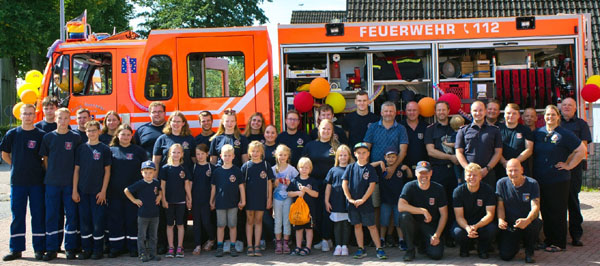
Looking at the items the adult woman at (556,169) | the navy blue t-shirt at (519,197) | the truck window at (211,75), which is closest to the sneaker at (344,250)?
the navy blue t-shirt at (519,197)

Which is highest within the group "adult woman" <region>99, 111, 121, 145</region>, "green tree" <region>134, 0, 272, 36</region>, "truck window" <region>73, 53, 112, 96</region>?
"green tree" <region>134, 0, 272, 36</region>

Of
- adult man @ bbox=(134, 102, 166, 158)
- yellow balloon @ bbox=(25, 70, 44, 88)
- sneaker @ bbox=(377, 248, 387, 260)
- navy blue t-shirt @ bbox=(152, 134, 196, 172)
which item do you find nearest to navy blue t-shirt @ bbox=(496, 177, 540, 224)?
sneaker @ bbox=(377, 248, 387, 260)

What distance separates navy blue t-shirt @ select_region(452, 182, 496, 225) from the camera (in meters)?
6.75

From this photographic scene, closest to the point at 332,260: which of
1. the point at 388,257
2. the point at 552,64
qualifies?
the point at 388,257

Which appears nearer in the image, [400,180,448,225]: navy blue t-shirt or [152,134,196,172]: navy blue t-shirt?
[400,180,448,225]: navy blue t-shirt

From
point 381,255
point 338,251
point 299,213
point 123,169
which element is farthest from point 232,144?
point 381,255

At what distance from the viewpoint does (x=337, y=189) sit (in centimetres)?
707

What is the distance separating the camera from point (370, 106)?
8.36m

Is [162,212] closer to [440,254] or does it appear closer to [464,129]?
[440,254]

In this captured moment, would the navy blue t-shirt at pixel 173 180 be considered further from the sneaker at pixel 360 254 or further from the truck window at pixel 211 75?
the sneaker at pixel 360 254

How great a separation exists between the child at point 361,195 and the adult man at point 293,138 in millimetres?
885

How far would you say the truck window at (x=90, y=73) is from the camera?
28.2ft

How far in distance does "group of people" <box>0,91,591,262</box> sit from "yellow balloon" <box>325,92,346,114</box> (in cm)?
85

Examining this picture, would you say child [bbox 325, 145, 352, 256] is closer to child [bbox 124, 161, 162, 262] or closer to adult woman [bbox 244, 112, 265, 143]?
adult woman [bbox 244, 112, 265, 143]
